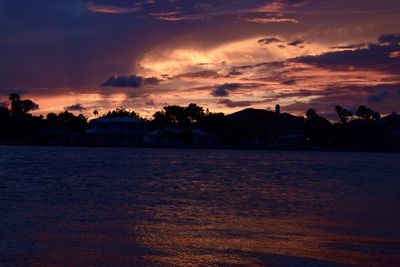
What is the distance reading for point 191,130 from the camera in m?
148

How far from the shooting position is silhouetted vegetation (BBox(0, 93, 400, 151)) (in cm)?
A: 14812

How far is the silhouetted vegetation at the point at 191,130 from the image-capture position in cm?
14812

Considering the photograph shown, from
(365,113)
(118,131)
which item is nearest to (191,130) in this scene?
(118,131)

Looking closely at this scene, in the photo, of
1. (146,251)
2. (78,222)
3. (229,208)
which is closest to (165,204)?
(229,208)

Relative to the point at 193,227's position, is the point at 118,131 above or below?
above

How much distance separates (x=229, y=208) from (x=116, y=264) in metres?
12.0

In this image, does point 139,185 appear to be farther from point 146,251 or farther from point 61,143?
point 61,143

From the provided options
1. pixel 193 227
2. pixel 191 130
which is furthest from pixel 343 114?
pixel 193 227

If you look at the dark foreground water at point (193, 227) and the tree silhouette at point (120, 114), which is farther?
the tree silhouette at point (120, 114)

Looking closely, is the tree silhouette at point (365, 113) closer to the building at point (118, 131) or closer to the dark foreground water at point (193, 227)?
the building at point (118, 131)

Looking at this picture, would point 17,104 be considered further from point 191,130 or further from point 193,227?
point 193,227

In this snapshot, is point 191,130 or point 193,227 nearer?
point 193,227

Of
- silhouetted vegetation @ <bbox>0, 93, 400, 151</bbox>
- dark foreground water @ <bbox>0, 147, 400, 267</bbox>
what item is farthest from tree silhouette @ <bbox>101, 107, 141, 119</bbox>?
dark foreground water @ <bbox>0, 147, 400, 267</bbox>

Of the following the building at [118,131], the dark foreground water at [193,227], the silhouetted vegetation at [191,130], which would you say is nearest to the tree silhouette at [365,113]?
the silhouetted vegetation at [191,130]
